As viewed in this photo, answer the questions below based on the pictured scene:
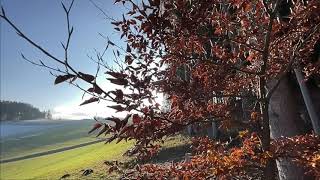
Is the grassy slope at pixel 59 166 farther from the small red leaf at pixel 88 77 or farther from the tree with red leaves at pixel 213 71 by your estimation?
the small red leaf at pixel 88 77

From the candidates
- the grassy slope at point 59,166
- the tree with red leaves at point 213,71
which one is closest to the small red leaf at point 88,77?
the tree with red leaves at point 213,71

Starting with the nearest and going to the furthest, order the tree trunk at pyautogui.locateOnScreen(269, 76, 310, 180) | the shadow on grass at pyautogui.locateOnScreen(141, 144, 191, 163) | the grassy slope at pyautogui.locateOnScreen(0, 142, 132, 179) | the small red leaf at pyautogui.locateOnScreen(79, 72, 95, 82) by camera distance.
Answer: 1. the small red leaf at pyautogui.locateOnScreen(79, 72, 95, 82)
2. the tree trunk at pyautogui.locateOnScreen(269, 76, 310, 180)
3. the shadow on grass at pyautogui.locateOnScreen(141, 144, 191, 163)
4. the grassy slope at pyautogui.locateOnScreen(0, 142, 132, 179)

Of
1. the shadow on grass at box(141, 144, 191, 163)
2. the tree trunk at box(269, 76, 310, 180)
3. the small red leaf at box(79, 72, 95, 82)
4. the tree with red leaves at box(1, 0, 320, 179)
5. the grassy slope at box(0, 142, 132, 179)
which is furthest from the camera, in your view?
the grassy slope at box(0, 142, 132, 179)

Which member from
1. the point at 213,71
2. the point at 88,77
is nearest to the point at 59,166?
the point at 213,71

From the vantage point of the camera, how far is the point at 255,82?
562 cm

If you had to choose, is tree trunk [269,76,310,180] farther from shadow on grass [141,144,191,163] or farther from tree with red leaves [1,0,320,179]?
shadow on grass [141,144,191,163]

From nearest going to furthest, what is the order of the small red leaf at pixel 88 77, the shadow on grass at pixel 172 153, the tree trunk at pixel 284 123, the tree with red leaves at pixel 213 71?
the small red leaf at pixel 88 77
the tree with red leaves at pixel 213 71
the tree trunk at pixel 284 123
the shadow on grass at pixel 172 153

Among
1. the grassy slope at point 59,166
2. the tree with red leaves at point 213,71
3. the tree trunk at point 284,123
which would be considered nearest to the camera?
the tree with red leaves at point 213,71

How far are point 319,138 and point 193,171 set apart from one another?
1.64 meters

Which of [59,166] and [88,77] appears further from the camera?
[59,166]

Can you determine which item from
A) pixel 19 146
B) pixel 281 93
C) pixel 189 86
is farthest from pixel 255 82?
pixel 19 146

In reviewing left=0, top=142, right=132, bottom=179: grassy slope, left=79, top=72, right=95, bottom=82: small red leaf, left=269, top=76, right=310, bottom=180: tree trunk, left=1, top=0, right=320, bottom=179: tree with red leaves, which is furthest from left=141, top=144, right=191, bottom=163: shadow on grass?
left=79, top=72, right=95, bottom=82: small red leaf

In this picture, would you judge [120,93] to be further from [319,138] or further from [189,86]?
[319,138]

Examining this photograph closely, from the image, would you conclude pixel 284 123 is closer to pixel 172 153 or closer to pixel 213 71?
pixel 213 71
